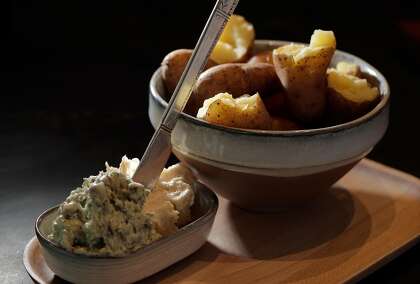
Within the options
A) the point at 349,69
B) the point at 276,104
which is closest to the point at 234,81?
the point at 276,104

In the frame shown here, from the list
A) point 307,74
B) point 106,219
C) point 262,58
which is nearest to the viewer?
point 106,219

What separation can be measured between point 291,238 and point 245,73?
0.19 m

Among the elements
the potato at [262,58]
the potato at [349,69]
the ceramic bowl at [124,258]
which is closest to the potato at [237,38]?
the potato at [262,58]

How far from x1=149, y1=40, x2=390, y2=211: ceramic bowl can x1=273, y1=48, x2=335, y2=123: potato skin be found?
58mm

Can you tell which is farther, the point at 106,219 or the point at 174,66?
the point at 174,66

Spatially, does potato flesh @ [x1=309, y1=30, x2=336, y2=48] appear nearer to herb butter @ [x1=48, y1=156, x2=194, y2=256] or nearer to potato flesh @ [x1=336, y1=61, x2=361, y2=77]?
potato flesh @ [x1=336, y1=61, x2=361, y2=77]

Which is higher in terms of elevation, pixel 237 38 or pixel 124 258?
pixel 237 38

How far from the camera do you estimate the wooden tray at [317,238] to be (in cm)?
79

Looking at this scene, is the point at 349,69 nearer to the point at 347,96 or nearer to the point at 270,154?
the point at 347,96

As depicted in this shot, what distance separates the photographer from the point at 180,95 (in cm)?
80

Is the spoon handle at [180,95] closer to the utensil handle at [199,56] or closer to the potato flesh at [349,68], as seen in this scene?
the utensil handle at [199,56]

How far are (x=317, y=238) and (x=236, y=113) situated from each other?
0.57 feet

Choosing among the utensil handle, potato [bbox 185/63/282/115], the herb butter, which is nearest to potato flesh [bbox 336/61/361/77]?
potato [bbox 185/63/282/115]

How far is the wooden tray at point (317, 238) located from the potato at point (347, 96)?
124 mm
